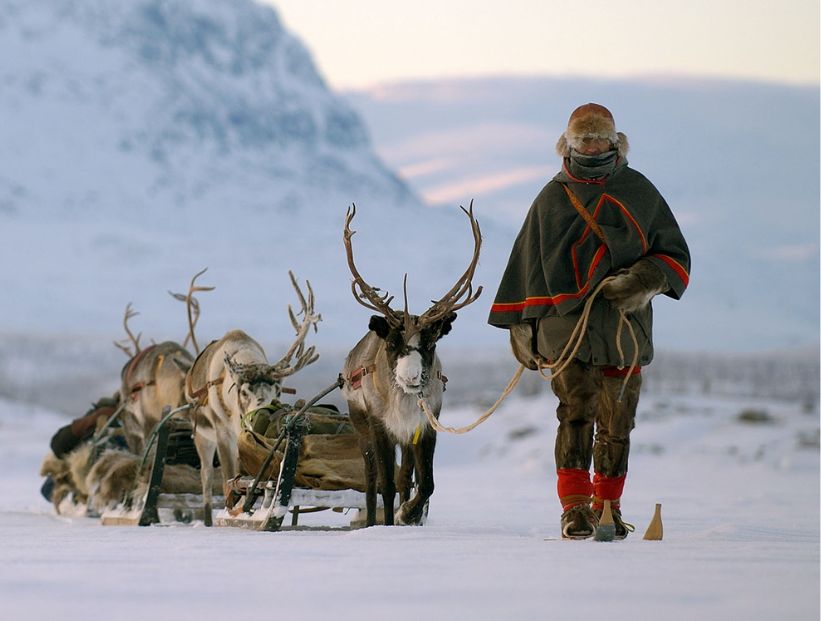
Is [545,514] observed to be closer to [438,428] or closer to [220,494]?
[220,494]

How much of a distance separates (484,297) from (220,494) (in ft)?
328

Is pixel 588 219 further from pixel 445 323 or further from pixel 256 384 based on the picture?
pixel 256 384

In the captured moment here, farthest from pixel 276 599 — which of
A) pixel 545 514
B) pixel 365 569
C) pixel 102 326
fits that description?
pixel 102 326

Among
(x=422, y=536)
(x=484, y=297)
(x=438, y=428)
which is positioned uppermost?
(x=484, y=297)

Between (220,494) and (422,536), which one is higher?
(220,494)

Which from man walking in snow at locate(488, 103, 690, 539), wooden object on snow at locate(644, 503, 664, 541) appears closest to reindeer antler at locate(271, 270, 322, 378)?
man walking in snow at locate(488, 103, 690, 539)

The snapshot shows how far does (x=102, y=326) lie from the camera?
10700 cm

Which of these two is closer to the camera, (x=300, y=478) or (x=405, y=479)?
(x=405, y=479)

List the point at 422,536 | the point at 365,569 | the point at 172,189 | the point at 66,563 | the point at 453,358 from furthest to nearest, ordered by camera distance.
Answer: the point at 172,189
the point at 453,358
the point at 422,536
the point at 66,563
the point at 365,569

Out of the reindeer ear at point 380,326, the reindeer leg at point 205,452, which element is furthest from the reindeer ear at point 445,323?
the reindeer leg at point 205,452

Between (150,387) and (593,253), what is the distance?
21.6ft

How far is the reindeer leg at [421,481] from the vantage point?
30.1ft

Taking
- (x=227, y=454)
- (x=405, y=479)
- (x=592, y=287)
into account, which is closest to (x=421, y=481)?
(x=405, y=479)

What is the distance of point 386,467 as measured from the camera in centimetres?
934
